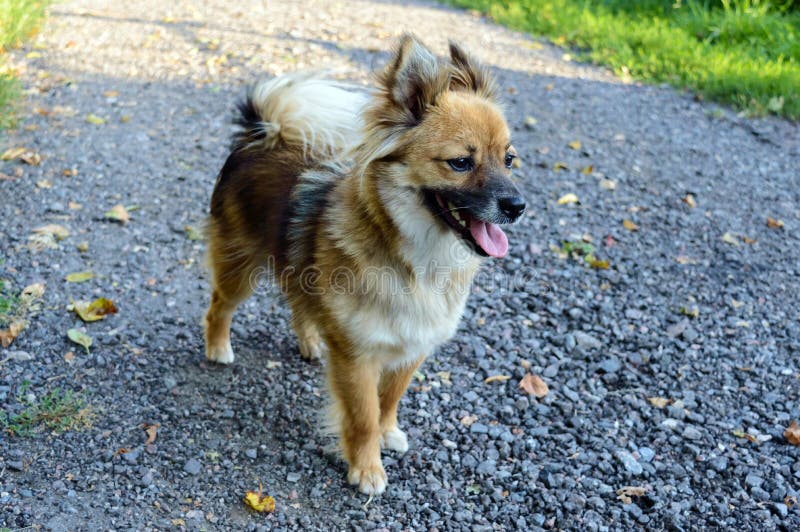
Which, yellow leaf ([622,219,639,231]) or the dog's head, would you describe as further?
yellow leaf ([622,219,639,231])

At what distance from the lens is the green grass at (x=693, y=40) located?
6.99 meters

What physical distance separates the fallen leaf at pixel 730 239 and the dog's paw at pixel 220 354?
10.8ft

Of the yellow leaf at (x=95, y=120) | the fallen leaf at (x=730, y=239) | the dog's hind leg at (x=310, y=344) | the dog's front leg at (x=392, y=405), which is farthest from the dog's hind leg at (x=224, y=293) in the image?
the fallen leaf at (x=730, y=239)

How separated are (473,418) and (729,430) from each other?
117cm

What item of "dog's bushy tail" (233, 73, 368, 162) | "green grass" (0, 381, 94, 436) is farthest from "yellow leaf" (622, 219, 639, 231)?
"green grass" (0, 381, 94, 436)

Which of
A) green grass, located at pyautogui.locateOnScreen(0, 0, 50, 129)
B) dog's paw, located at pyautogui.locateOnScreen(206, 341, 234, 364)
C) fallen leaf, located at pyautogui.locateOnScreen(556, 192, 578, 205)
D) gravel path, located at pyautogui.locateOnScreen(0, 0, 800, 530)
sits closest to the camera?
gravel path, located at pyautogui.locateOnScreen(0, 0, 800, 530)

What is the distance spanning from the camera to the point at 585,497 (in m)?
3.09

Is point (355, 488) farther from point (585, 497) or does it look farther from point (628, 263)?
point (628, 263)

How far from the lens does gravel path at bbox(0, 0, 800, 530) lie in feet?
9.92

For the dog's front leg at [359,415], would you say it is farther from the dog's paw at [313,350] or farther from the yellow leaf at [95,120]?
the yellow leaf at [95,120]

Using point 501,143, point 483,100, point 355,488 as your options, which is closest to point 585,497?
point 355,488

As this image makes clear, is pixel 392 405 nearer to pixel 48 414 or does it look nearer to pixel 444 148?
pixel 444 148

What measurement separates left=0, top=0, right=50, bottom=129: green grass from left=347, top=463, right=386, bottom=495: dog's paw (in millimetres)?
4223

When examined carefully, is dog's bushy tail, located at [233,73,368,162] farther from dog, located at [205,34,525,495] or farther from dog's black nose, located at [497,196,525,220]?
dog's black nose, located at [497,196,525,220]
